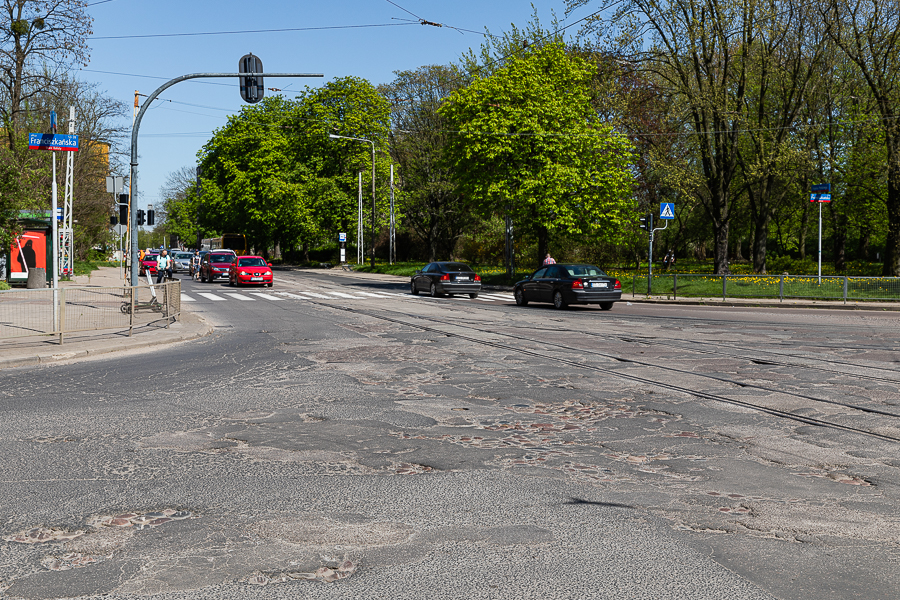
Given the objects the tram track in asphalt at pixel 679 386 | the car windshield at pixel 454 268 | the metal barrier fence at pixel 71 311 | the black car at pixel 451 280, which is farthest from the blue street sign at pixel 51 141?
the car windshield at pixel 454 268

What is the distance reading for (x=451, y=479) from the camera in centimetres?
562

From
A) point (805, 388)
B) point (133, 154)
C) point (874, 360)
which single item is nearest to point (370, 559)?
point (805, 388)

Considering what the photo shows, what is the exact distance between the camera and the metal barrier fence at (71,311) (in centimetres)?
1379

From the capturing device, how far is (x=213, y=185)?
74.2 metres

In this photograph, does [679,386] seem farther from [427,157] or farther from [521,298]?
[427,157]

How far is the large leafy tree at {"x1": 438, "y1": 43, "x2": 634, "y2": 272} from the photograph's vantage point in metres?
34.6

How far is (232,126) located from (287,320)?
55934 millimetres

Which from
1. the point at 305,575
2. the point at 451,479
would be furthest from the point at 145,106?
the point at 305,575

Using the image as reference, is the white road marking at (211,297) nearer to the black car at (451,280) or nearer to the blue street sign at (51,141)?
the black car at (451,280)

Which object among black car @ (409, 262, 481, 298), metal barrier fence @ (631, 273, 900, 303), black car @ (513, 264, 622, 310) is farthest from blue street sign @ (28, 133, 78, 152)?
metal barrier fence @ (631, 273, 900, 303)

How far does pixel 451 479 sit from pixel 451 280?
25989 mm

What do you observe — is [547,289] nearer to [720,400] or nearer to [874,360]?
[874,360]

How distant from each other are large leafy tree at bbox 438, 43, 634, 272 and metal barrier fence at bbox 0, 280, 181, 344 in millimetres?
20643

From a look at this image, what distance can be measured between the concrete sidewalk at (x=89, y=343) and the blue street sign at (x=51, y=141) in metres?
3.83
